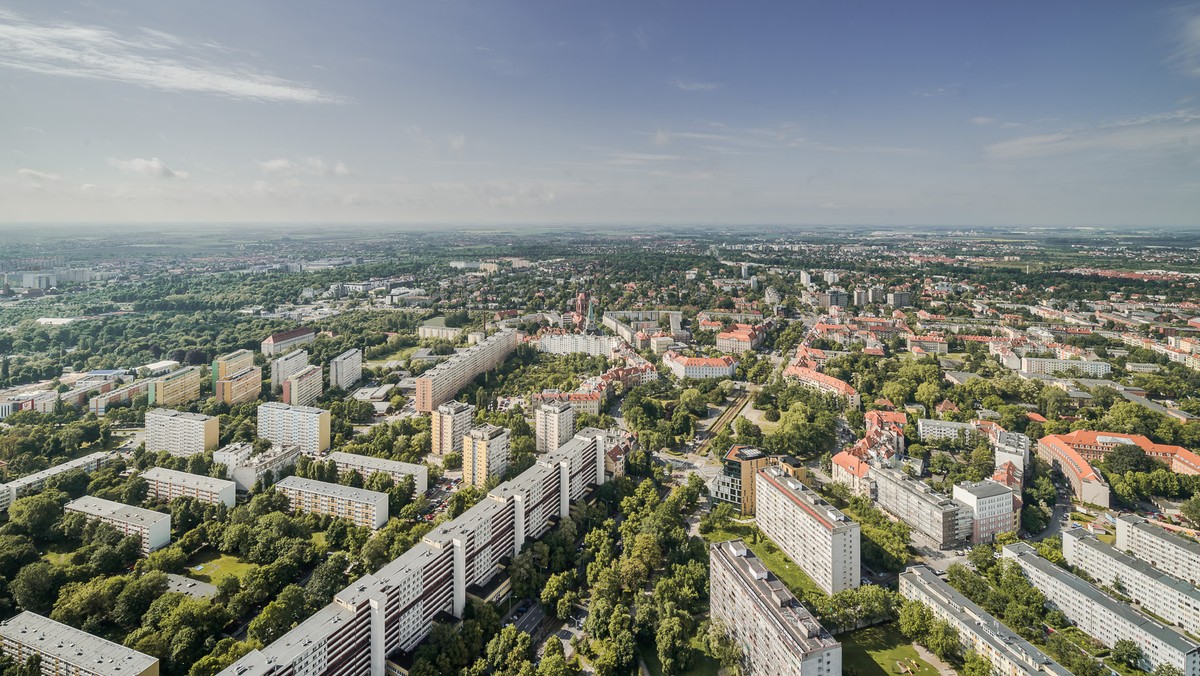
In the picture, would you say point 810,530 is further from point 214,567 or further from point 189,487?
point 189,487

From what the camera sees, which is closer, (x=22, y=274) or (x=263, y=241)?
(x=22, y=274)

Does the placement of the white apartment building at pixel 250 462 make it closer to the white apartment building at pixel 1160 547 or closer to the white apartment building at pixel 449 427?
the white apartment building at pixel 449 427

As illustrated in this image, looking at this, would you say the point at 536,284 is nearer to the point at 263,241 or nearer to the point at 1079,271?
the point at 1079,271

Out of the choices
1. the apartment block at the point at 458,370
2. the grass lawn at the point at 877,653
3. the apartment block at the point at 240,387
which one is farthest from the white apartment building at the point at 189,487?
the grass lawn at the point at 877,653

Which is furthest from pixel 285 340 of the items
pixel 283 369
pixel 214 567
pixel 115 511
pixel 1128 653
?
pixel 1128 653

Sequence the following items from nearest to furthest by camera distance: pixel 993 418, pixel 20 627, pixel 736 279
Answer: pixel 20 627 → pixel 993 418 → pixel 736 279

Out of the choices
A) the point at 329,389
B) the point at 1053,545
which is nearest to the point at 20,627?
the point at 329,389

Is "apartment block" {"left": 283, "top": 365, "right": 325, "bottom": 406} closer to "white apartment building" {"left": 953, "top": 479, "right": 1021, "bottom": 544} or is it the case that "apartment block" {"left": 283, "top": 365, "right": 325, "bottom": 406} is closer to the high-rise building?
the high-rise building
